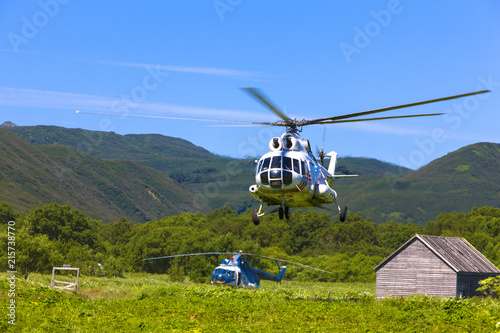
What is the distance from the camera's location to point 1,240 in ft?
199

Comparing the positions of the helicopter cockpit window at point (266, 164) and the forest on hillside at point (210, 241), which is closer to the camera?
the helicopter cockpit window at point (266, 164)

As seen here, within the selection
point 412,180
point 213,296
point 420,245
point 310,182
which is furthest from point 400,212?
point 310,182

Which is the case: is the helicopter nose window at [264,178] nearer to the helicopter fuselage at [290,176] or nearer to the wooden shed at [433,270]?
the helicopter fuselage at [290,176]

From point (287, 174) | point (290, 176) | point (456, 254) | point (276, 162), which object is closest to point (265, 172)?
point (276, 162)

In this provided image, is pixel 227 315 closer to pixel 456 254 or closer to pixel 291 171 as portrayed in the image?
pixel 291 171

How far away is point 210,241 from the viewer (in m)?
89.3

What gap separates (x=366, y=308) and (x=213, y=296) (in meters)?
10.1

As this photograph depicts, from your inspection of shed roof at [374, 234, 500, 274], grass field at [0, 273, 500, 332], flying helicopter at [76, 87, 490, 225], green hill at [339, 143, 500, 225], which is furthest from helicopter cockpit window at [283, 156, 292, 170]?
green hill at [339, 143, 500, 225]

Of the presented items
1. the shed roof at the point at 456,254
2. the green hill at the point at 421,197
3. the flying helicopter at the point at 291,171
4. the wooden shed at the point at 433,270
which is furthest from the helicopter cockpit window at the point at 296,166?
the green hill at the point at 421,197

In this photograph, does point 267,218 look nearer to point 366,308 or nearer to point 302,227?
point 302,227

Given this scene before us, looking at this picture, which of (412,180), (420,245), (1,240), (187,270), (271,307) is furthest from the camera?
(412,180)

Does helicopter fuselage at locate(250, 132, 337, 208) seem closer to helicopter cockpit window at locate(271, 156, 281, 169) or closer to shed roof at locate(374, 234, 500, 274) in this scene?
helicopter cockpit window at locate(271, 156, 281, 169)

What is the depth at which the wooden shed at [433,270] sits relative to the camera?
147ft

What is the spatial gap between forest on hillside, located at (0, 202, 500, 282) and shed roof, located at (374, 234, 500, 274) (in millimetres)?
32443
